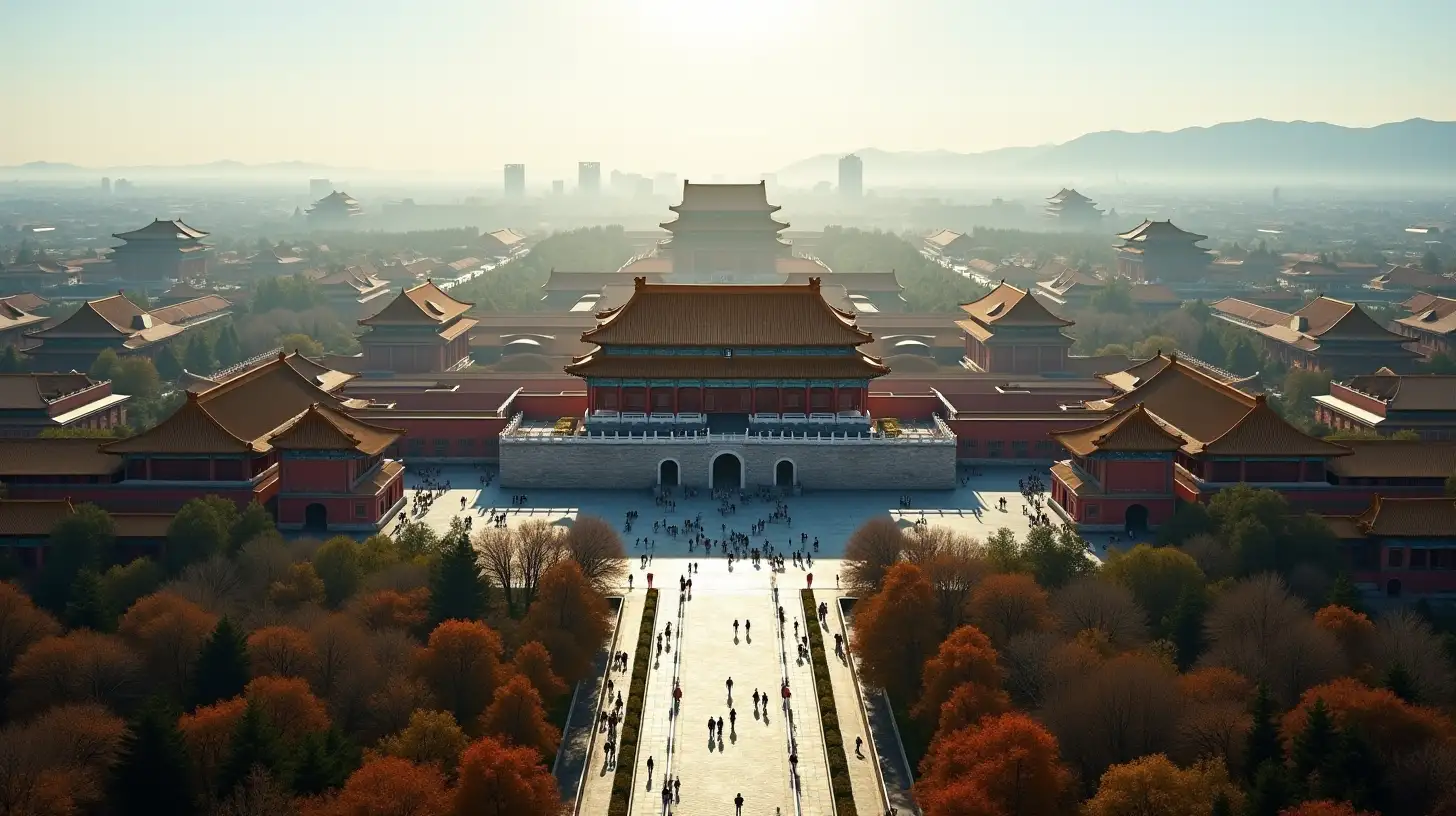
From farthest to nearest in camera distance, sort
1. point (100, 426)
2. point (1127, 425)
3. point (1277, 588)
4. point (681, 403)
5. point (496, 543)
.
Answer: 1. point (100, 426)
2. point (681, 403)
3. point (1127, 425)
4. point (496, 543)
5. point (1277, 588)

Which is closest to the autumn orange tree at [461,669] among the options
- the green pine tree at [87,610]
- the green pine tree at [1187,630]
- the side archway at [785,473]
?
the green pine tree at [87,610]

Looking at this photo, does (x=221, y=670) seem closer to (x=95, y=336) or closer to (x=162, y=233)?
(x=95, y=336)

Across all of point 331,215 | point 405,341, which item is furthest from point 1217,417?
point 331,215

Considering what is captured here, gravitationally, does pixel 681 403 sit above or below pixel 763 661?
above

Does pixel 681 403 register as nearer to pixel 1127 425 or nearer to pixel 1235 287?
pixel 1127 425

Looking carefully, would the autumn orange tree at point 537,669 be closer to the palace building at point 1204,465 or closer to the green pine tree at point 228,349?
the palace building at point 1204,465

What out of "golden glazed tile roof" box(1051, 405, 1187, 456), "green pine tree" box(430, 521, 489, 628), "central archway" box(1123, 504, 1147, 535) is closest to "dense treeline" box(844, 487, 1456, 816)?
"golden glazed tile roof" box(1051, 405, 1187, 456)

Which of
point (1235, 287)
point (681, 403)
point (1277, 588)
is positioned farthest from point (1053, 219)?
point (1277, 588)
